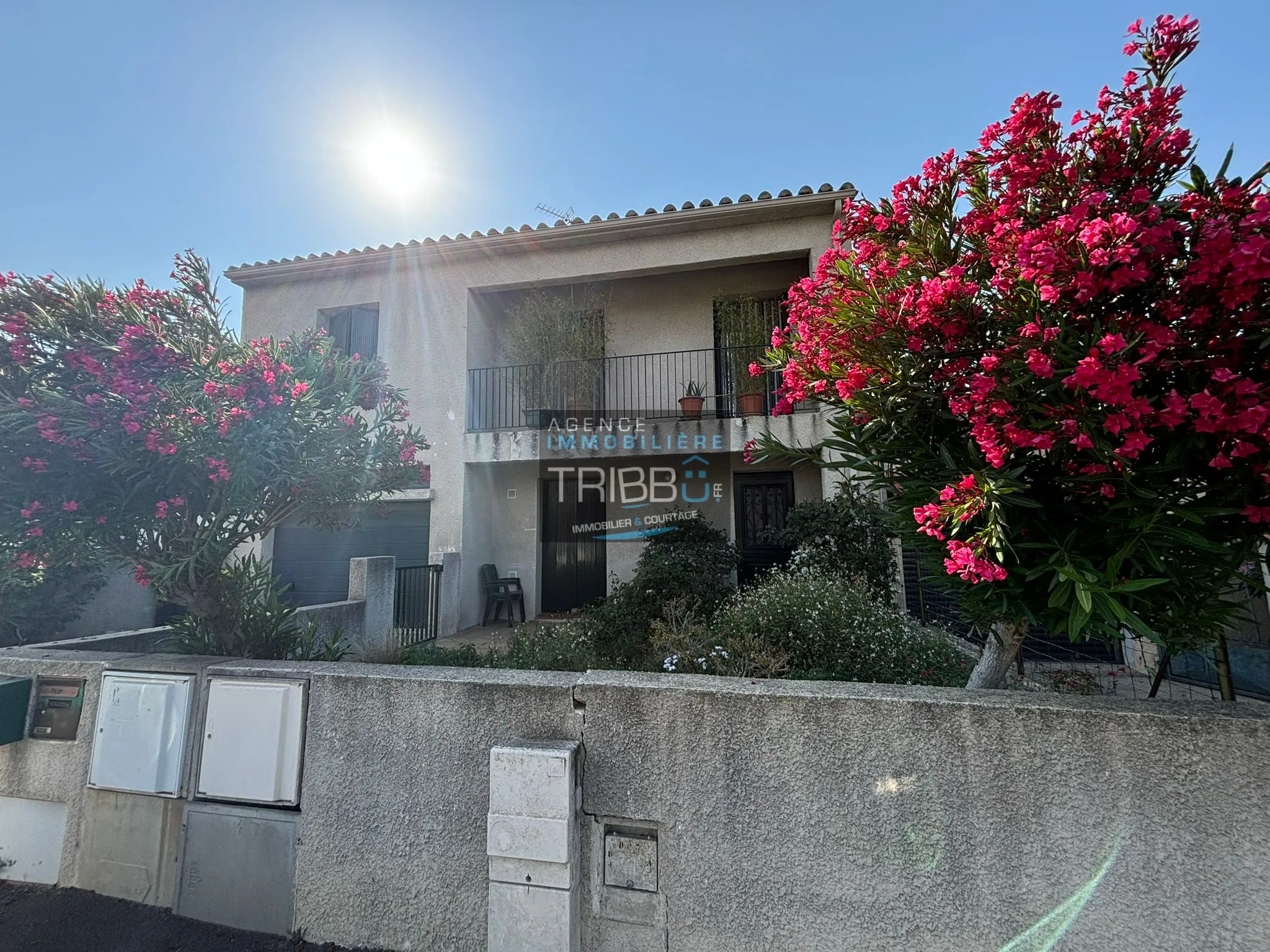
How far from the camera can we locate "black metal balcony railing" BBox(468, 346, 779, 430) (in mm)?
7742

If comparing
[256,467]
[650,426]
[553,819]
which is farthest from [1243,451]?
[650,426]

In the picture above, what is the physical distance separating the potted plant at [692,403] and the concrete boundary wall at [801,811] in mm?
5539

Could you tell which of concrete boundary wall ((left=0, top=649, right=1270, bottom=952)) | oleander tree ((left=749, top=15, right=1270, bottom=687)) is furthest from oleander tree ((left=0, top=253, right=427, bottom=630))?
oleander tree ((left=749, top=15, right=1270, bottom=687))

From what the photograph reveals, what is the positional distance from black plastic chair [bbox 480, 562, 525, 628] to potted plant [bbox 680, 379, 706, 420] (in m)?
3.63

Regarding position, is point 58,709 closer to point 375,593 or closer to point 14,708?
point 14,708

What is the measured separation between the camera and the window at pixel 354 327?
8.34m

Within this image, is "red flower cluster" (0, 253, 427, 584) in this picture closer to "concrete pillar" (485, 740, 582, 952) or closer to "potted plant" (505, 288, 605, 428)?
"concrete pillar" (485, 740, 582, 952)

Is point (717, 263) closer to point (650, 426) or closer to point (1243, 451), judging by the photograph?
point (650, 426)

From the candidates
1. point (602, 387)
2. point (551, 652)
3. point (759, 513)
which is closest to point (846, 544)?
point (759, 513)

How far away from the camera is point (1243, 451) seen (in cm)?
144

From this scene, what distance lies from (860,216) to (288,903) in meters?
A: 3.78

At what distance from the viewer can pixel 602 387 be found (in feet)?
26.5

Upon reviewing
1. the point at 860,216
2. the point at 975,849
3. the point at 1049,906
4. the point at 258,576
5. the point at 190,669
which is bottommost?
the point at 1049,906

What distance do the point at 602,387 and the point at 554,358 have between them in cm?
85
